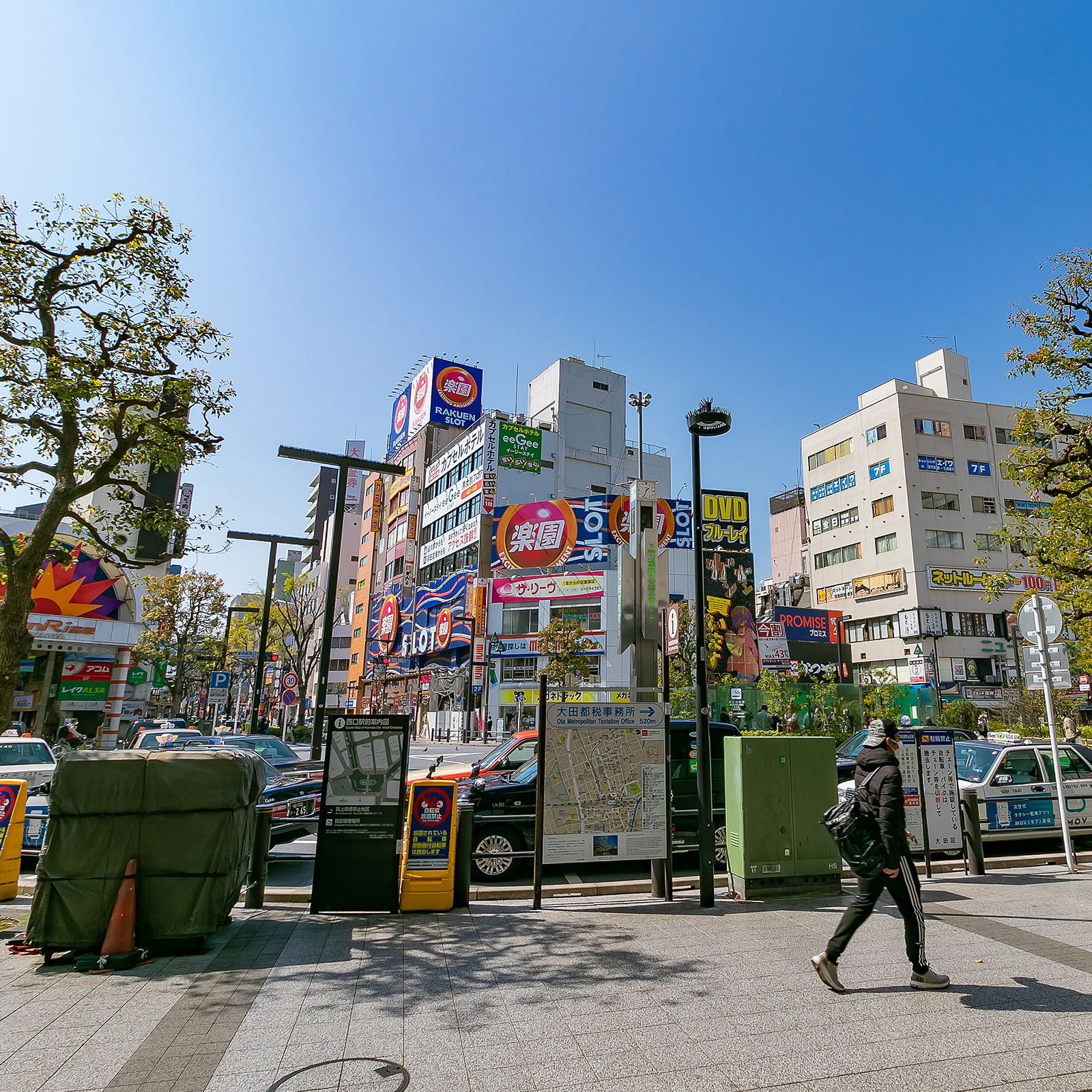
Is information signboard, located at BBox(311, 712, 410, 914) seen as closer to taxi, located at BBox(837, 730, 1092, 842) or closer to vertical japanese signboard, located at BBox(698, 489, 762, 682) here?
taxi, located at BBox(837, 730, 1092, 842)

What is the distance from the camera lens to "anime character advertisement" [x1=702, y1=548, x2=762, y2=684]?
157ft

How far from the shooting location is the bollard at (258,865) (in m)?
7.57

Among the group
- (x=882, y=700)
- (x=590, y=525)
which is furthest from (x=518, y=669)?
(x=882, y=700)

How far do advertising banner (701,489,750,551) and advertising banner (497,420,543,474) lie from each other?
15.6 m

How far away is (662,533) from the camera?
53375 mm

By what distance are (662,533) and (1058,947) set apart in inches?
1882

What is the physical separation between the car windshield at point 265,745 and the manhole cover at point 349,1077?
10.5 meters

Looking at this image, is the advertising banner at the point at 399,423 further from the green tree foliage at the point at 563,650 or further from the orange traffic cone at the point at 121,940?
the orange traffic cone at the point at 121,940

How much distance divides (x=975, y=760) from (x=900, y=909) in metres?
7.88

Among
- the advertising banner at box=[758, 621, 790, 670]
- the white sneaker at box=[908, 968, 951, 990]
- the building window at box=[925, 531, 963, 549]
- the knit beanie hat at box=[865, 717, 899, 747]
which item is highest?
the building window at box=[925, 531, 963, 549]

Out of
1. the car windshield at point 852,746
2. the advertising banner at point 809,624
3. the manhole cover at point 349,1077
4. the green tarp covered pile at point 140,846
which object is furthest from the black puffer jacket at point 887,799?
the advertising banner at point 809,624

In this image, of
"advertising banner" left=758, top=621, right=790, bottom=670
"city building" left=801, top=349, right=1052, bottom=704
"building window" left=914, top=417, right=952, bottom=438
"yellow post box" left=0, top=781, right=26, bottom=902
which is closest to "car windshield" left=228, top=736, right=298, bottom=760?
"yellow post box" left=0, top=781, right=26, bottom=902

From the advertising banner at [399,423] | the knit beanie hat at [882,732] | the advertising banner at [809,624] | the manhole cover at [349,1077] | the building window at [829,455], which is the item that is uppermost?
the advertising banner at [399,423]

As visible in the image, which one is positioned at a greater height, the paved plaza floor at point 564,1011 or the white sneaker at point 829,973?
the white sneaker at point 829,973
